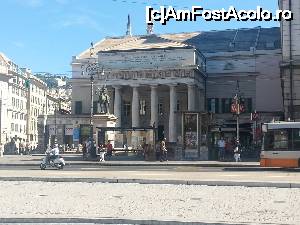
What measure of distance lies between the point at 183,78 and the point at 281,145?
42676mm

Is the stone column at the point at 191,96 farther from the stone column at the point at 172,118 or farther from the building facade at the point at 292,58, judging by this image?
the building facade at the point at 292,58

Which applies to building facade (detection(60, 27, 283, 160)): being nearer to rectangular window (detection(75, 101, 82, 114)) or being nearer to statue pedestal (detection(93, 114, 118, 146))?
A: rectangular window (detection(75, 101, 82, 114))

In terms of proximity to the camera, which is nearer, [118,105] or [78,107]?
Answer: [118,105]

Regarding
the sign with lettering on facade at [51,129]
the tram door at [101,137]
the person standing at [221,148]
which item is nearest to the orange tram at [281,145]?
the person standing at [221,148]

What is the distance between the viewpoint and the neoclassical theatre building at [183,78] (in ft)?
238

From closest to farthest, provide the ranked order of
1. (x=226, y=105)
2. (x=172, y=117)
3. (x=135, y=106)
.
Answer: (x=172, y=117)
(x=135, y=106)
(x=226, y=105)

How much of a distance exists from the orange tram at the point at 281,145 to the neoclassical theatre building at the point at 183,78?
3629cm

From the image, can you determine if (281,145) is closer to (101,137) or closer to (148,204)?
(148,204)

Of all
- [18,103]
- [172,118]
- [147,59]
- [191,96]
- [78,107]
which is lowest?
[172,118]

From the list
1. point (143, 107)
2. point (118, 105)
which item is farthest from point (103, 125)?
point (143, 107)

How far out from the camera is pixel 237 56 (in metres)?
79.4

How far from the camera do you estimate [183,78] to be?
71.9m

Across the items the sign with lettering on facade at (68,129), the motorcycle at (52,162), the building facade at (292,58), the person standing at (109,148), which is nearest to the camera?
the motorcycle at (52,162)

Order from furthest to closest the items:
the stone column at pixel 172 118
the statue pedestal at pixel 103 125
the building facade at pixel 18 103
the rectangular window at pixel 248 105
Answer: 1. the building facade at pixel 18 103
2. the rectangular window at pixel 248 105
3. the stone column at pixel 172 118
4. the statue pedestal at pixel 103 125
